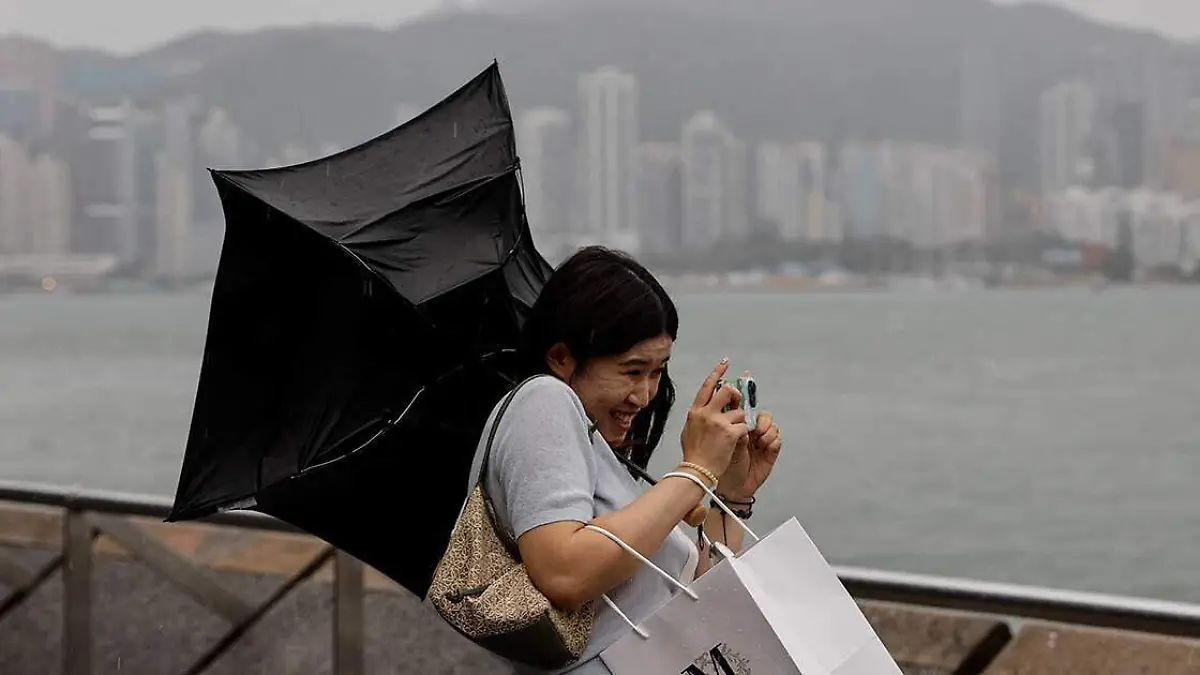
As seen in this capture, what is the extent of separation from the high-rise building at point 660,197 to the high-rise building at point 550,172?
12.0 feet

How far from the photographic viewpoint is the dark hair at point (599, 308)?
75.4 inches

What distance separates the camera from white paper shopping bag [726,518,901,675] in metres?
1.83

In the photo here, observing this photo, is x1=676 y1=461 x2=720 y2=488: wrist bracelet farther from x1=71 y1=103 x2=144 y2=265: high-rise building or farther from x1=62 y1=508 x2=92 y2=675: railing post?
x1=71 y1=103 x2=144 y2=265: high-rise building

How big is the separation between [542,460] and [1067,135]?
86477mm

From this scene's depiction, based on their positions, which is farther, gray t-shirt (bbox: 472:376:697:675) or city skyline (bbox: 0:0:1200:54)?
city skyline (bbox: 0:0:1200:54)

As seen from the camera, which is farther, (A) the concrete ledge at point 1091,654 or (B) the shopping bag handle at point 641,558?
(A) the concrete ledge at point 1091,654

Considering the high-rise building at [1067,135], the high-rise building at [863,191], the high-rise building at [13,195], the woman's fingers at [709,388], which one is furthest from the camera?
the high-rise building at [1067,135]

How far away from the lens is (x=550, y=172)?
74.0 metres

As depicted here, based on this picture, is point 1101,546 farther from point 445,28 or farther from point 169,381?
point 445,28

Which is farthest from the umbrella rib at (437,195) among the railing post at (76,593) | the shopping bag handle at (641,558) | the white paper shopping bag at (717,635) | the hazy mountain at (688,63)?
the hazy mountain at (688,63)

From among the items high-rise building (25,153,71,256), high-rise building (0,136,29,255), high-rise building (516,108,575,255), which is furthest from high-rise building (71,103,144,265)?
high-rise building (516,108,575,255)

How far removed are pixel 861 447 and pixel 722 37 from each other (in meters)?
39.8

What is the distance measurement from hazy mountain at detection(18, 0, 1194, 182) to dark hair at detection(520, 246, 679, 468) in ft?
260

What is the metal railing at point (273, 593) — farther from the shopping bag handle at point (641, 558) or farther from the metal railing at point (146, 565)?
the shopping bag handle at point (641, 558)
